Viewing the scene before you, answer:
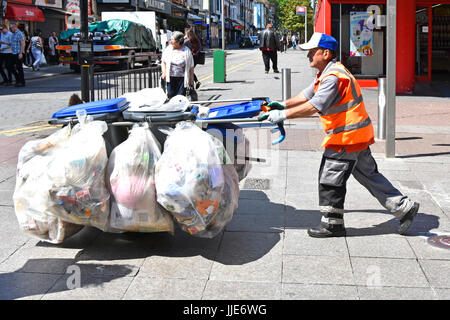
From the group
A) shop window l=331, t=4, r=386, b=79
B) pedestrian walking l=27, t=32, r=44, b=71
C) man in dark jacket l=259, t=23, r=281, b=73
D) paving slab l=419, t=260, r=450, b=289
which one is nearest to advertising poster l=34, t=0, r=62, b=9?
pedestrian walking l=27, t=32, r=44, b=71

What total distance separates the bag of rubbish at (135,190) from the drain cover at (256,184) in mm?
2360

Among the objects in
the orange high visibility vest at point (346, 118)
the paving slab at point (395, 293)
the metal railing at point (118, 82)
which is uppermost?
the metal railing at point (118, 82)

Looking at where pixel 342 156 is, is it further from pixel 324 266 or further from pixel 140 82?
pixel 140 82

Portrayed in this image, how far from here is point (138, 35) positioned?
29.2 m

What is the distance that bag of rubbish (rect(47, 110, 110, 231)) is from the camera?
4566 mm

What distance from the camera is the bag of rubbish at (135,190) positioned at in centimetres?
465

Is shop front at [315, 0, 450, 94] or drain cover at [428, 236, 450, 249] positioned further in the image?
shop front at [315, 0, 450, 94]

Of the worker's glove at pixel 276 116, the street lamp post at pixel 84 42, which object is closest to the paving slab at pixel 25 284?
the worker's glove at pixel 276 116

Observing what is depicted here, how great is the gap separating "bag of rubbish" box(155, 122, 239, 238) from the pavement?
0.31 metres

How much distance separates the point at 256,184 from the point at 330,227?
2.01m

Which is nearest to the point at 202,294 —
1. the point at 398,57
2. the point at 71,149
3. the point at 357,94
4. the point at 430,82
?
the point at 71,149

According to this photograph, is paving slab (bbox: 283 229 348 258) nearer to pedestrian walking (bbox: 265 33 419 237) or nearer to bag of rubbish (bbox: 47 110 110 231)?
pedestrian walking (bbox: 265 33 419 237)

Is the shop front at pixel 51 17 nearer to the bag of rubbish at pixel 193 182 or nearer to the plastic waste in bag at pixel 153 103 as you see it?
the plastic waste in bag at pixel 153 103

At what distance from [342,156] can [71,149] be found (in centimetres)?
212
